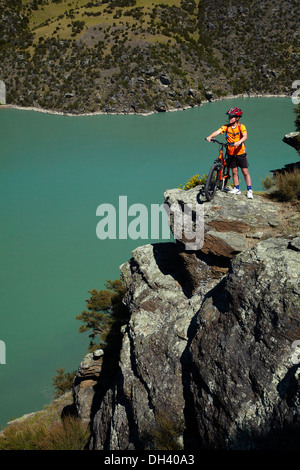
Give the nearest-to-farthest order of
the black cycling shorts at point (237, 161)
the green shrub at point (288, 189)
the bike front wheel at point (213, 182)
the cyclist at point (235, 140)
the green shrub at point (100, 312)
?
the cyclist at point (235, 140) → the bike front wheel at point (213, 182) → the black cycling shorts at point (237, 161) → the green shrub at point (288, 189) → the green shrub at point (100, 312)

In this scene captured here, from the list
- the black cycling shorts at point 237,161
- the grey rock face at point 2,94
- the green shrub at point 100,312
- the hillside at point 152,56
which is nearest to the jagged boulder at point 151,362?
the black cycling shorts at point 237,161

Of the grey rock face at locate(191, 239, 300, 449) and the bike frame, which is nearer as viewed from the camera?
the grey rock face at locate(191, 239, 300, 449)

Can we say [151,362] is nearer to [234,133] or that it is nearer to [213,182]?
[213,182]

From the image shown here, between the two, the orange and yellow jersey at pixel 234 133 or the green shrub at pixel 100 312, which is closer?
the orange and yellow jersey at pixel 234 133

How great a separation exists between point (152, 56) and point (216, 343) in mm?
50372

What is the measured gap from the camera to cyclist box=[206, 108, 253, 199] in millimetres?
7156

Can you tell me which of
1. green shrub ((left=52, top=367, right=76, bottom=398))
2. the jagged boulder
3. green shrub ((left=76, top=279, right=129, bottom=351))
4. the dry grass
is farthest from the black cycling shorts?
green shrub ((left=52, top=367, right=76, bottom=398))

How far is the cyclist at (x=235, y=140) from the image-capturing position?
7.16 meters

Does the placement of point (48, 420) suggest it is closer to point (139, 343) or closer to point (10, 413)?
point (10, 413)

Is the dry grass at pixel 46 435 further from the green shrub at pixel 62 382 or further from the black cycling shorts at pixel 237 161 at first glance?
the black cycling shorts at pixel 237 161

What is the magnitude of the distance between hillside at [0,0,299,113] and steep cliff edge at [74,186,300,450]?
38.3 m

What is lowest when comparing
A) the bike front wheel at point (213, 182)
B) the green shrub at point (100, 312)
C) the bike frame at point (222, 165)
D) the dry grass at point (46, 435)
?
the dry grass at point (46, 435)

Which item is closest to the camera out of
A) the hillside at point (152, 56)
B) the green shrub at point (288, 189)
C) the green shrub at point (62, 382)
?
the green shrub at point (288, 189)

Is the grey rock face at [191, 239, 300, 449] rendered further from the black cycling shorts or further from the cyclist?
the black cycling shorts
